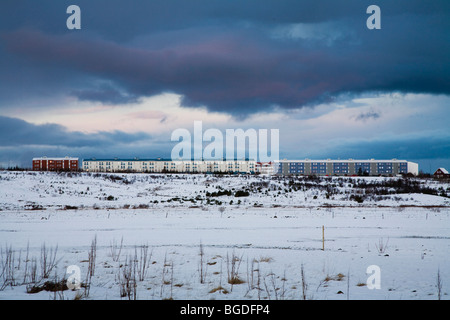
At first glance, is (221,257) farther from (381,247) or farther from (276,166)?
(276,166)

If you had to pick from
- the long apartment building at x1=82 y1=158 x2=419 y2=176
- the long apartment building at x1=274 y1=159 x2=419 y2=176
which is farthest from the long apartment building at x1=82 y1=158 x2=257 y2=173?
the long apartment building at x1=274 y1=159 x2=419 y2=176

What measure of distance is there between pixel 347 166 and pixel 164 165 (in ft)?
261

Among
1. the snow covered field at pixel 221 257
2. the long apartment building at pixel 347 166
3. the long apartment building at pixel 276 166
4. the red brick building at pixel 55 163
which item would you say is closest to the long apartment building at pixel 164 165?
the long apartment building at pixel 276 166

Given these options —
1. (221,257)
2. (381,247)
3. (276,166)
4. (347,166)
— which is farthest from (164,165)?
(381,247)

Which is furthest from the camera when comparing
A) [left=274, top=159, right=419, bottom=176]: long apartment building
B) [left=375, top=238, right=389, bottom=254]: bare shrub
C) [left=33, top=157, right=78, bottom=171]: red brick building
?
[left=274, top=159, right=419, bottom=176]: long apartment building

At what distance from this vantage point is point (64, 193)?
146 feet

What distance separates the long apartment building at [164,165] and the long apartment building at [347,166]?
19.6 m

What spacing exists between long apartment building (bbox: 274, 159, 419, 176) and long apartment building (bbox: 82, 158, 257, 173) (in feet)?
64.4

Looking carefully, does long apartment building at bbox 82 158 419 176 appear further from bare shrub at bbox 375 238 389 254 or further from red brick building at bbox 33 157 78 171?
bare shrub at bbox 375 238 389 254

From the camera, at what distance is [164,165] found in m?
155

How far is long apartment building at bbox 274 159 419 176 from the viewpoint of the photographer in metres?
150

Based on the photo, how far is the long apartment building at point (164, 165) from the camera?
5974 inches

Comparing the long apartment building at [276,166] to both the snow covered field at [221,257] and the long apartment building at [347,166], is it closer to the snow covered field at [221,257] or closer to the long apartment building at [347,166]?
the long apartment building at [347,166]
